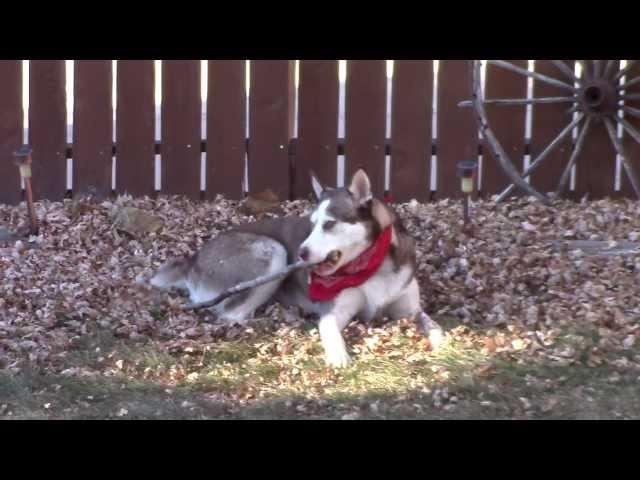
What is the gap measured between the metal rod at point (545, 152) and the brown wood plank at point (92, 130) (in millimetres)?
3507

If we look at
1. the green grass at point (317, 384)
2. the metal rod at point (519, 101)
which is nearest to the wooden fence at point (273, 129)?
the metal rod at point (519, 101)

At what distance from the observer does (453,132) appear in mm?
10008

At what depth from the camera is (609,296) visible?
7.27m

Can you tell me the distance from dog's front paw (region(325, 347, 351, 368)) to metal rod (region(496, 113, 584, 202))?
11.1ft

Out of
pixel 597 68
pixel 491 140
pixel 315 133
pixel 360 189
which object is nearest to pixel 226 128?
pixel 315 133

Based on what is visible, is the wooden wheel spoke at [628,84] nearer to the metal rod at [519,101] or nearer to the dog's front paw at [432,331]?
the metal rod at [519,101]

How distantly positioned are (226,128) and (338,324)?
3.45m

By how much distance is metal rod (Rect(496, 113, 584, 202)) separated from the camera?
31.6ft

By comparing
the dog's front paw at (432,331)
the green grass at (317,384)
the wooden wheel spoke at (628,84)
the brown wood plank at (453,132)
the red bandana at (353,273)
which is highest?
the wooden wheel spoke at (628,84)

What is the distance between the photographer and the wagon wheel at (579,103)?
947cm

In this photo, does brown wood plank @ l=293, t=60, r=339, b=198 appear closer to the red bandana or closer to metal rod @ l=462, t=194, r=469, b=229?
metal rod @ l=462, t=194, r=469, b=229

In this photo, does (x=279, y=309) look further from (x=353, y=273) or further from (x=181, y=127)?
(x=181, y=127)

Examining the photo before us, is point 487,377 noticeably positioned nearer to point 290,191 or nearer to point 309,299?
point 309,299

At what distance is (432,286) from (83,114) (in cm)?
391
